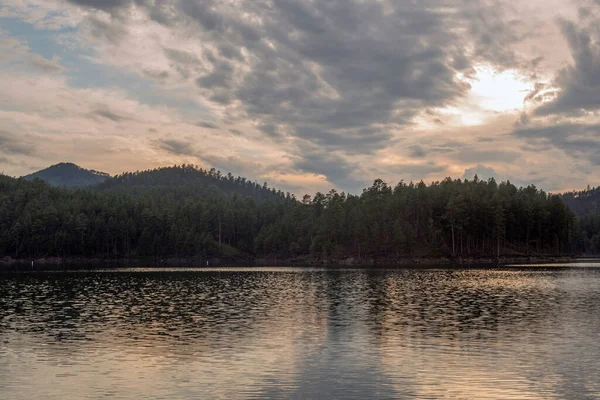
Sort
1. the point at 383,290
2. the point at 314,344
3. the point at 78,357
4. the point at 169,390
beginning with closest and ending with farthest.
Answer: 1. the point at 169,390
2. the point at 78,357
3. the point at 314,344
4. the point at 383,290

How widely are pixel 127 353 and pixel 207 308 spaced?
26893mm

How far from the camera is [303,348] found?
3775cm

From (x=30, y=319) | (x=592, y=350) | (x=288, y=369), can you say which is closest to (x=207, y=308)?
(x=30, y=319)

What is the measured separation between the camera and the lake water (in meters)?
27.0

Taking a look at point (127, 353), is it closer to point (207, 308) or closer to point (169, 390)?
point (169, 390)

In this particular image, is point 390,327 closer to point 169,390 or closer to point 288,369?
point 288,369

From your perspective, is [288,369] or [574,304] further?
[574,304]

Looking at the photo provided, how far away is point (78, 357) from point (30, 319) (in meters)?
22.3

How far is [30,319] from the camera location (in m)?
53.5

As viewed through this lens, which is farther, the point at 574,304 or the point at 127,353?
the point at 574,304

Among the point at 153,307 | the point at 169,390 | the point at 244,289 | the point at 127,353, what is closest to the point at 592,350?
the point at 169,390

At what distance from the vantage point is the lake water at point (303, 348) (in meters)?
27.0

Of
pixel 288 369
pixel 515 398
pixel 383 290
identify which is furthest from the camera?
pixel 383 290

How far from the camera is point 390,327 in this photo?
47.1 m
